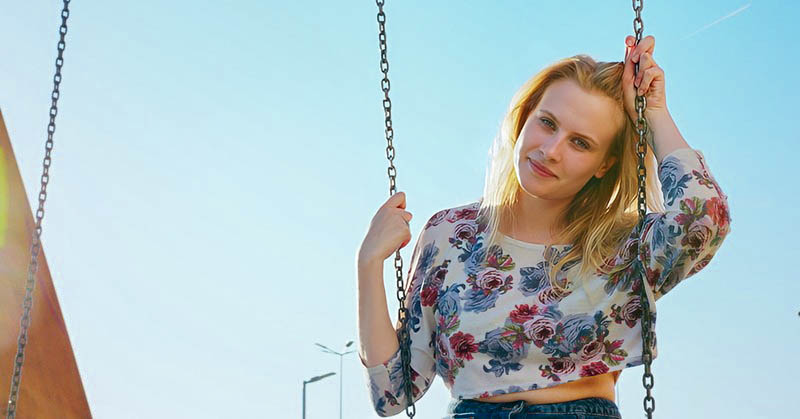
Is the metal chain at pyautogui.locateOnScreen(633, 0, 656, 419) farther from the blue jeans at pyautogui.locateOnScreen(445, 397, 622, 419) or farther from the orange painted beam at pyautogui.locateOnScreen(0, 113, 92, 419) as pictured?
the orange painted beam at pyautogui.locateOnScreen(0, 113, 92, 419)

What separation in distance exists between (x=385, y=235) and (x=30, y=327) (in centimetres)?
184

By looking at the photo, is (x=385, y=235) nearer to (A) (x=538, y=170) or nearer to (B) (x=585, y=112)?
(A) (x=538, y=170)

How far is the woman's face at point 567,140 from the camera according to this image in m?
3.25

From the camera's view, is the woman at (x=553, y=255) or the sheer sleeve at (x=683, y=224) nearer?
the sheer sleeve at (x=683, y=224)

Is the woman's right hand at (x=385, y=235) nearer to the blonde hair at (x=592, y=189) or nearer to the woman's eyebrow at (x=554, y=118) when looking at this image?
the blonde hair at (x=592, y=189)

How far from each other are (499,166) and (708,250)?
80cm

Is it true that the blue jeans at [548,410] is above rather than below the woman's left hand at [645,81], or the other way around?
below

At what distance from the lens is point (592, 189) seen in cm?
341

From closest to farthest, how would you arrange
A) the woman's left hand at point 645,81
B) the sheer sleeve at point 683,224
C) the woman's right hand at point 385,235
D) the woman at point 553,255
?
the sheer sleeve at point 683,224, the woman at point 553,255, the woman's left hand at point 645,81, the woman's right hand at point 385,235

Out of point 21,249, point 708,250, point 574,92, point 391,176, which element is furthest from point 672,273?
point 21,249

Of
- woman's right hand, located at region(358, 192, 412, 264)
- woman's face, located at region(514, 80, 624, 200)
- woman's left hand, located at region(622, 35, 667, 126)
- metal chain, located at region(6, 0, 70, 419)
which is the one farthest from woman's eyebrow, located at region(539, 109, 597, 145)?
metal chain, located at region(6, 0, 70, 419)

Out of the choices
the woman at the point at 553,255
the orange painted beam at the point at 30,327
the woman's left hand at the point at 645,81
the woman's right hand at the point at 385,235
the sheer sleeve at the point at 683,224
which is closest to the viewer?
the sheer sleeve at the point at 683,224

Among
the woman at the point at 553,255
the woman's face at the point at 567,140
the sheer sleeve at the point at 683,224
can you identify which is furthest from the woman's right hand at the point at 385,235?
the sheer sleeve at the point at 683,224

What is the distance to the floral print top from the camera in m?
3.04
